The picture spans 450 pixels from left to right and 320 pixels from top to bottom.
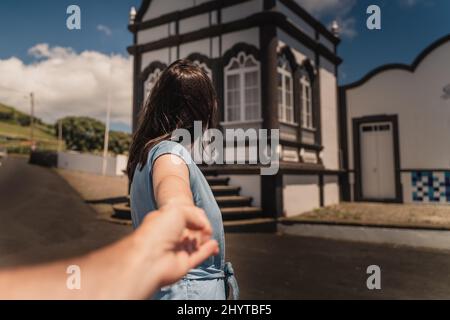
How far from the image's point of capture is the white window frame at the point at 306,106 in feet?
28.9

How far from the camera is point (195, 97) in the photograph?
900 mm

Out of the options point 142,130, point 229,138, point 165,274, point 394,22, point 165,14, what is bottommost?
point 165,274

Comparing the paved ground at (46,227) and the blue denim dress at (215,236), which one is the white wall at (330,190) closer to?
the paved ground at (46,227)

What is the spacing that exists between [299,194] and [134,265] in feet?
25.2

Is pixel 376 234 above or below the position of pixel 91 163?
below

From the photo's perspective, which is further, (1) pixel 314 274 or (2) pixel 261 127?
(2) pixel 261 127

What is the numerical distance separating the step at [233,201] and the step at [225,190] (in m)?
0.20

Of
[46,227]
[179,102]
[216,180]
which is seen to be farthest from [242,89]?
[179,102]

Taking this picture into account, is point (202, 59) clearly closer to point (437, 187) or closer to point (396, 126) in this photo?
point (396, 126)

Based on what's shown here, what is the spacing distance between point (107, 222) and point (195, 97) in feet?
22.8

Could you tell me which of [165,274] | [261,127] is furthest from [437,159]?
[165,274]

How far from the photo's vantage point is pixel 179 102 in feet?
2.96

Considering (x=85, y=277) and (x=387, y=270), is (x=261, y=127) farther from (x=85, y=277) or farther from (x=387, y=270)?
(x=85, y=277)
